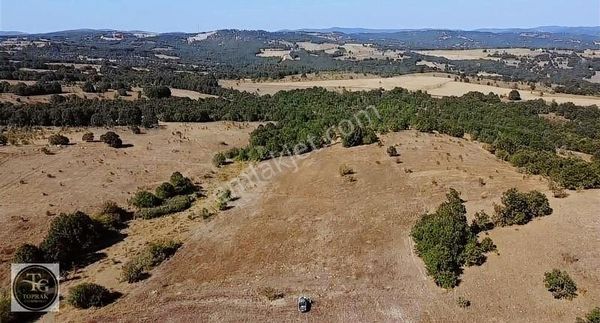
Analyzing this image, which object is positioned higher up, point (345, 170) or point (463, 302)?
point (345, 170)

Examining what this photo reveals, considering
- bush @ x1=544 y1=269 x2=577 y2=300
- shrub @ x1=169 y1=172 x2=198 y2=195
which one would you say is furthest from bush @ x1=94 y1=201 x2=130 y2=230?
bush @ x1=544 y1=269 x2=577 y2=300

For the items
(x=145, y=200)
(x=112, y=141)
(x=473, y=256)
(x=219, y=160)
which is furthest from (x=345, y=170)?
(x=112, y=141)

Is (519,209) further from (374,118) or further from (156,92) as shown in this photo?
(156,92)

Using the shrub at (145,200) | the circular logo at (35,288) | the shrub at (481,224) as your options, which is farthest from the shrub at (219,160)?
the shrub at (481,224)

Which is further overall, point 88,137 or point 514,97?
point 514,97

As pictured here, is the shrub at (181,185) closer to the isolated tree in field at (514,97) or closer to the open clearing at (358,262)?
the open clearing at (358,262)

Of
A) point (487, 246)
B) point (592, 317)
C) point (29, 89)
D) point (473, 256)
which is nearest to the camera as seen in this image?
point (592, 317)
